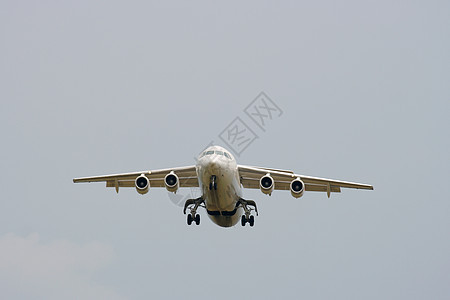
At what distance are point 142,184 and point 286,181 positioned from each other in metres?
5.90

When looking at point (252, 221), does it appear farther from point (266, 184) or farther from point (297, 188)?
point (297, 188)

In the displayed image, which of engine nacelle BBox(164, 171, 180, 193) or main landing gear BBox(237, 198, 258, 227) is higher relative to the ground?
engine nacelle BBox(164, 171, 180, 193)

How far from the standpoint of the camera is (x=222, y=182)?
91.5 ft

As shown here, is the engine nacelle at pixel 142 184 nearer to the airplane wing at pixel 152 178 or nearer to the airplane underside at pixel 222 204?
the airplane wing at pixel 152 178

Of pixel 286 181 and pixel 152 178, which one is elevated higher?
pixel 152 178

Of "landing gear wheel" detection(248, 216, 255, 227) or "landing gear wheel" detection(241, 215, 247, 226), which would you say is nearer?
"landing gear wheel" detection(248, 216, 255, 227)

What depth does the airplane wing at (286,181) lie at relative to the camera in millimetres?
30844

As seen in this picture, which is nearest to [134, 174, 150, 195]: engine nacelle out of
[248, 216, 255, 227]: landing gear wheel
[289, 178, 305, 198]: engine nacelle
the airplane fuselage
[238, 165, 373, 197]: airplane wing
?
the airplane fuselage

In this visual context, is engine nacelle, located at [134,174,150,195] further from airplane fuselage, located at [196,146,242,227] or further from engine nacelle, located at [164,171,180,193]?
airplane fuselage, located at [196,146,242,227]

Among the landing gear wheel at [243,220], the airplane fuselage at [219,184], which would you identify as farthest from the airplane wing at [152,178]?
the landing gear wheel at [243,220]

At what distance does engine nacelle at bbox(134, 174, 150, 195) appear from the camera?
1182 inches

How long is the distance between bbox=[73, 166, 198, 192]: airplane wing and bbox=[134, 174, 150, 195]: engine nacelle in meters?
0.66

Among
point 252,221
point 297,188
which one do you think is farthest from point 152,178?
point 297,188

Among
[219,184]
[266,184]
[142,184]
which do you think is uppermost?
[142,184]
